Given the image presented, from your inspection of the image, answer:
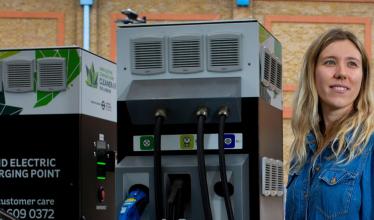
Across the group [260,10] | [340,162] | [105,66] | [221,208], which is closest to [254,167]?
[221,208]

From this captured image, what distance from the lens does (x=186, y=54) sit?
4.63 m

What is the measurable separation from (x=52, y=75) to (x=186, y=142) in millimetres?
1323

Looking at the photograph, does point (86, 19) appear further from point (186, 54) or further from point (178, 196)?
point (178, 196)

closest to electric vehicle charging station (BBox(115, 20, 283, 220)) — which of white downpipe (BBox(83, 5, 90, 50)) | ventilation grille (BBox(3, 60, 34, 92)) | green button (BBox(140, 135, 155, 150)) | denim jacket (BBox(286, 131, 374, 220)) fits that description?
green button (BBox(140, 135, 155, 150))

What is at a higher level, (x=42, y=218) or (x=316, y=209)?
(x=316, y=209)

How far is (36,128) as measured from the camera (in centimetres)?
547

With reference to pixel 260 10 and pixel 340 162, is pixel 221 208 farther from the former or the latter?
pixel 260 10

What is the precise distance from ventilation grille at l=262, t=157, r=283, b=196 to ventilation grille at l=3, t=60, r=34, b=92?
1.76m

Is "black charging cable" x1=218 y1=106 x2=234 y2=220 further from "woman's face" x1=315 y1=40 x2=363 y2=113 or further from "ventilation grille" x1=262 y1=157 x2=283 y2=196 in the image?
"woman's face" x1=315 y1=40 x2=363 y2=113

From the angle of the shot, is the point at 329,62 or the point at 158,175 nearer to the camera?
the point at 329,62

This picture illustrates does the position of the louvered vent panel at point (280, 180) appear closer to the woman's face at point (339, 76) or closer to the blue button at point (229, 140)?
the blue button at point (229, 140)

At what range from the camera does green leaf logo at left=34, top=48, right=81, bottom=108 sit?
214 inches

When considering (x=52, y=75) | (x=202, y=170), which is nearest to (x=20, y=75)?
(x=52, y=75)

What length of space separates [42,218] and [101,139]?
2.35 ft
